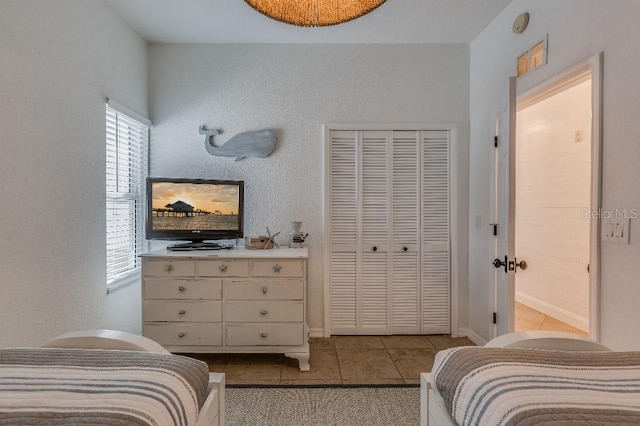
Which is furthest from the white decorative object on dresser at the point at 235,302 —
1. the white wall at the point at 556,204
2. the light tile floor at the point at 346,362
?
the white wall at the point at 556,204

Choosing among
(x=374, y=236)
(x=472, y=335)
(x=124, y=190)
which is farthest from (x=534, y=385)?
(x=124, y=190)

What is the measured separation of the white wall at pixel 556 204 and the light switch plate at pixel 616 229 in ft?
6.02

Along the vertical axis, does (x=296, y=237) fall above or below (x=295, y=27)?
below

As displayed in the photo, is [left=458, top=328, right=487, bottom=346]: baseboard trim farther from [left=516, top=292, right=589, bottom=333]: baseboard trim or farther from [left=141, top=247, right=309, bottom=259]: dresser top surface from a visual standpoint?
[left=141, top=247, right=309, bottom=259]: dresser top surface

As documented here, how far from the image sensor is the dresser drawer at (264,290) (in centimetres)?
272

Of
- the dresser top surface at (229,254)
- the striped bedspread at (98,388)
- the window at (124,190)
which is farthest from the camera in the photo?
the window at (124,190)

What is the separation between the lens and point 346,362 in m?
2.89

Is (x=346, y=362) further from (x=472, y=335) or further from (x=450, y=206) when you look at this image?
(x=450, y=206)

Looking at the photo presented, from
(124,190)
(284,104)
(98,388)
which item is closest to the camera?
(98,388)

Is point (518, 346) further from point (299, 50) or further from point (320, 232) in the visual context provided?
point (299, 50)

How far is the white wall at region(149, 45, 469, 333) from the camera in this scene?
3.40 meters

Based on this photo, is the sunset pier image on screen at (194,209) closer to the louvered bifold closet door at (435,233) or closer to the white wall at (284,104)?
the white wall at (284,104)

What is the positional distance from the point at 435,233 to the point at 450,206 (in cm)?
28

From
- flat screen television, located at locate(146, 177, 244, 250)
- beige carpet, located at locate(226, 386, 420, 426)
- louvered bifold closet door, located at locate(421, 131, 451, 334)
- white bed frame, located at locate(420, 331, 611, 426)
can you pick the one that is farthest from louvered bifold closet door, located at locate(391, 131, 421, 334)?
white bed frame, located at locate(420, 331, 611, 426)
